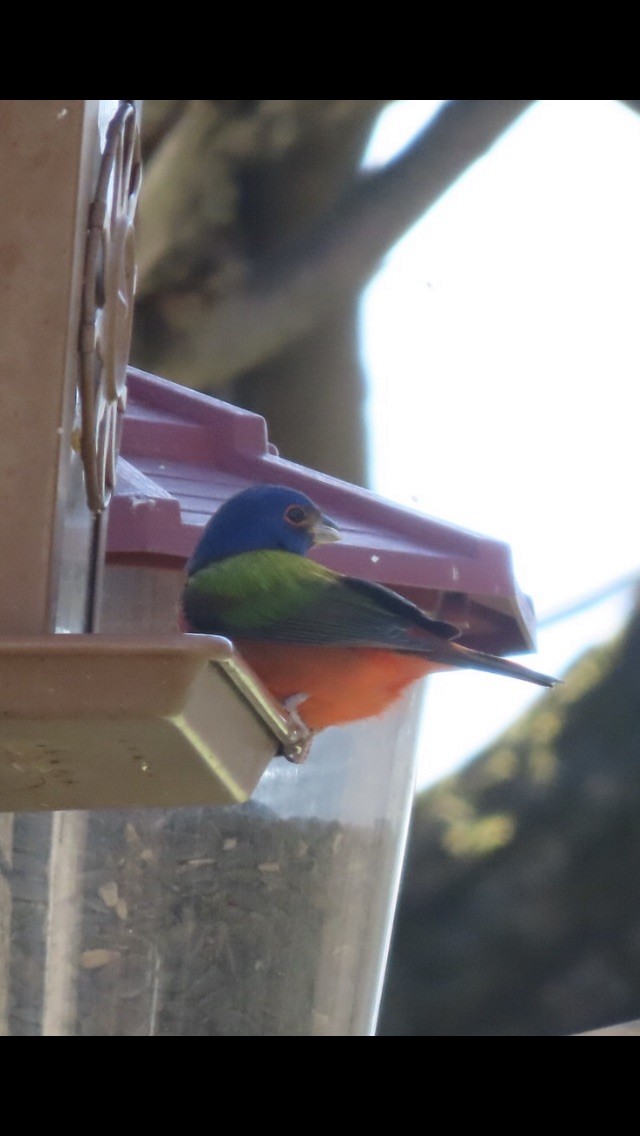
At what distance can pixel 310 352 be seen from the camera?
5551 mm

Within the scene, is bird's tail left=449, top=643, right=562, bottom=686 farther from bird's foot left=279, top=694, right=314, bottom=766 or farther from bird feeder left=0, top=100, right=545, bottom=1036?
bird's foot left=279, top=694, right=314, bottom=766

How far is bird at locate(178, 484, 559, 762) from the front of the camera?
242 cm

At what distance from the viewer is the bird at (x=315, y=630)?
7.94 feet

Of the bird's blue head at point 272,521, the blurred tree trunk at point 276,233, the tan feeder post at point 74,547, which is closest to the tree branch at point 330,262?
the blurred tree trunk at point 276,233

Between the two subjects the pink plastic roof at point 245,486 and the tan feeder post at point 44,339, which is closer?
the tan feeder post at point 44,339

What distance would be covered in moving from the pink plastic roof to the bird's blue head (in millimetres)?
36

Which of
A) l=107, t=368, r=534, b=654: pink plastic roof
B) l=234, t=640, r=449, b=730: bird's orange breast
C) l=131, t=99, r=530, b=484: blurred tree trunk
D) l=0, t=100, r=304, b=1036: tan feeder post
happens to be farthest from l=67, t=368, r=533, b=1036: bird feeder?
l=131, t=99, r=530, b=484: blurred tree trunk

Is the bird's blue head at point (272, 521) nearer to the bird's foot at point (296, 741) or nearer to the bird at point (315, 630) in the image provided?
the bird at point (315, 630)

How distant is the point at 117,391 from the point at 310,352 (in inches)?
135

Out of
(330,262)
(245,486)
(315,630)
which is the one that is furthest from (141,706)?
(330,262)

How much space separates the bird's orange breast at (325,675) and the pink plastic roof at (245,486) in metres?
0.21
